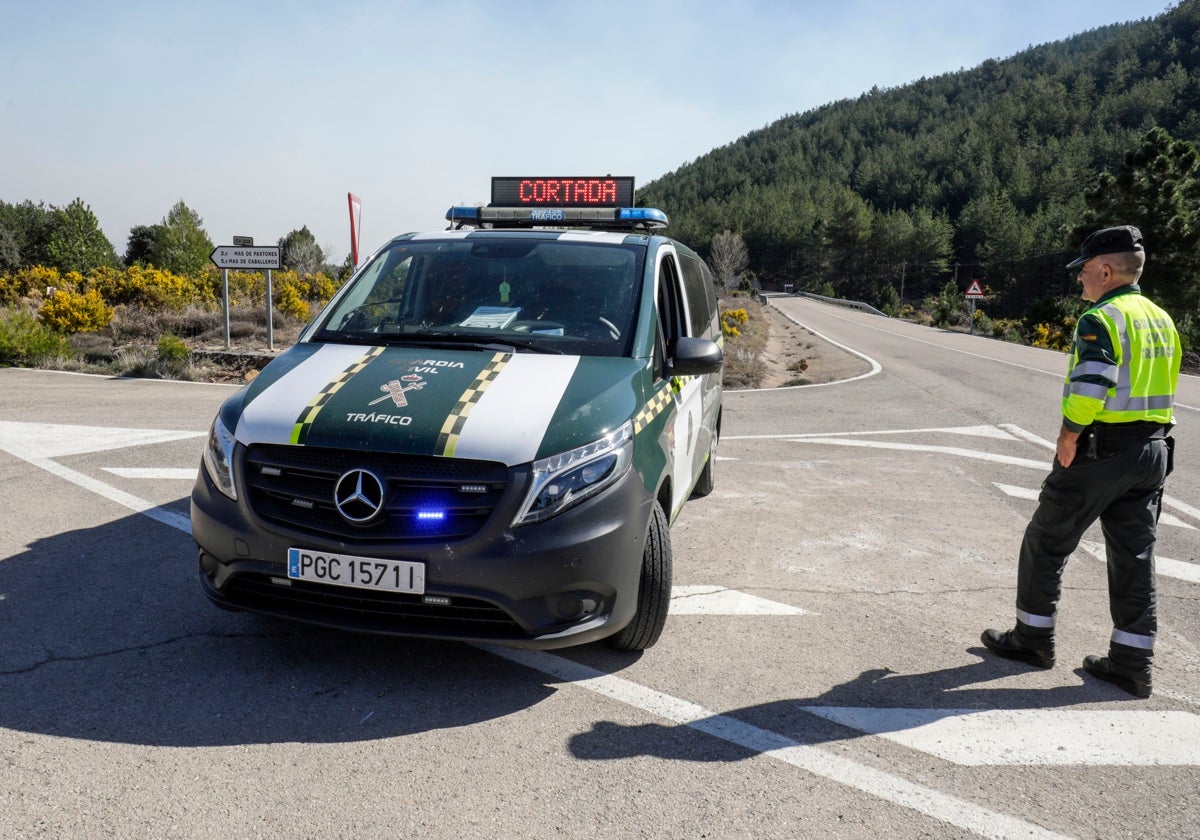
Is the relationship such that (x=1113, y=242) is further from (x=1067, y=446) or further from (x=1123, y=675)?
(x=1123, y=675)

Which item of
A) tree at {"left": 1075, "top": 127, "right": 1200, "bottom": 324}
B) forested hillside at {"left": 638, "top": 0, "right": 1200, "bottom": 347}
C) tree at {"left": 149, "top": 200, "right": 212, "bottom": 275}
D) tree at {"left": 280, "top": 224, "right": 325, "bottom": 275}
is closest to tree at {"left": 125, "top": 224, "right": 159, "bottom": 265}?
tree at {"left": 149, "top": 200, "right": 212, "bottom": 275}

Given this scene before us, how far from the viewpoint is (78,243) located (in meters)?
64.6

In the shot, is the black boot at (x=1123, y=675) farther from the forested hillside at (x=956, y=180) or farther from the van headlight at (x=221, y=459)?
the forested hillside at (x=956, y=180)

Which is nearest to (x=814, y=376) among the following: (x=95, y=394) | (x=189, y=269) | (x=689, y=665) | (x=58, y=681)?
(x=95, y=394)

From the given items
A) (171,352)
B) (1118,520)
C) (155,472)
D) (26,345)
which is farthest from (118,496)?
(26,345)

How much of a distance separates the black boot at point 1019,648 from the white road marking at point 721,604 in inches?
34.5

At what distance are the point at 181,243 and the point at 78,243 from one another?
23.4ft

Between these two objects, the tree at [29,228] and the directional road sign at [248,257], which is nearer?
the directional road sign at [248,257]

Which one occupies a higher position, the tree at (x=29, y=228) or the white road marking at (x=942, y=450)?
the tree at (x=29, y=228)

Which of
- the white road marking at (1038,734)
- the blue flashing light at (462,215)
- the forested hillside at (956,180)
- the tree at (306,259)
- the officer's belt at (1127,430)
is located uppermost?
the forested hillside at (956,180)

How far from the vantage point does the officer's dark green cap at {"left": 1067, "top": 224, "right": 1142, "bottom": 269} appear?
3.68 meters

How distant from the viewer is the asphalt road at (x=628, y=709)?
272cm

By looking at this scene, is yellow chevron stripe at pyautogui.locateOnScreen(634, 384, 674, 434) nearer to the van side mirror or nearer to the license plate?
the van side mirror

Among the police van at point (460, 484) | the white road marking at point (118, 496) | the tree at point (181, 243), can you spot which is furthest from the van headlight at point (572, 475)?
the tree at point (181, 243)
